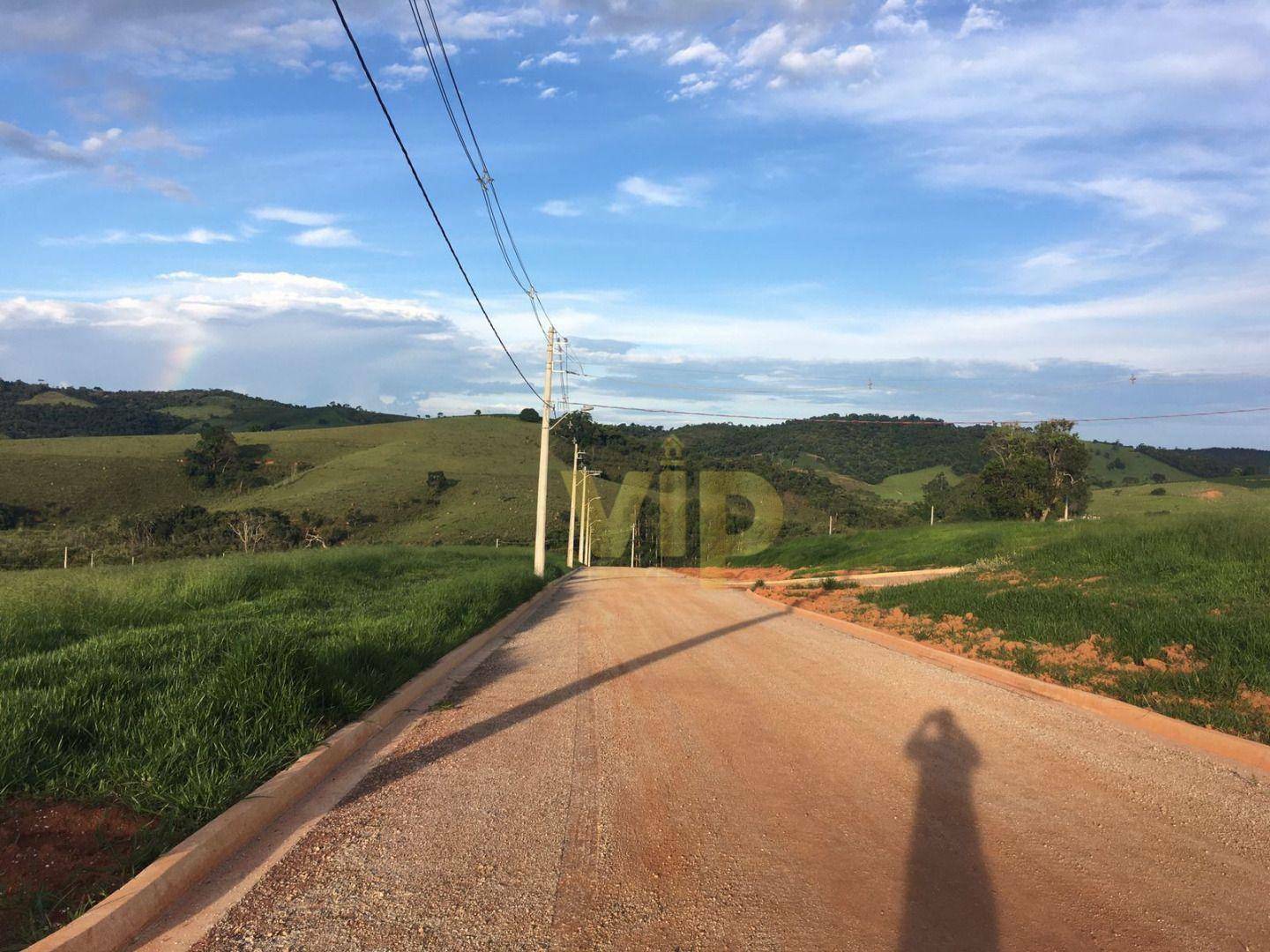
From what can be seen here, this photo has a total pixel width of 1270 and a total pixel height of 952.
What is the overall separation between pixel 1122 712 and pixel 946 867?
4594mm

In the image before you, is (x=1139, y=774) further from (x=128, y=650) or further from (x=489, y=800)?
(x=128, y=650)

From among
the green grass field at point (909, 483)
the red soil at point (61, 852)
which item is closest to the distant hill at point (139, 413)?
the green grass field at point (909, 483)

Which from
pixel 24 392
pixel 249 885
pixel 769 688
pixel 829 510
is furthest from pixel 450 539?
pixel 24 392

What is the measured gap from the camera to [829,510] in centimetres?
7488

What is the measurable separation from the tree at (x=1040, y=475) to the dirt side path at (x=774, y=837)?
5682 cm

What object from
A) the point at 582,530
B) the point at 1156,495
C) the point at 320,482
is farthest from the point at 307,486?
the point at 1156,495

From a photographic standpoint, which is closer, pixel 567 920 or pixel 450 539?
pixel 567 920

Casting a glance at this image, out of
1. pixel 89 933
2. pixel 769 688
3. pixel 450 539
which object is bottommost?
pixel 450 539

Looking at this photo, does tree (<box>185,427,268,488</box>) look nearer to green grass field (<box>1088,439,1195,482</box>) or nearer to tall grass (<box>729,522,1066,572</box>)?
tall grass (<box>729,522,1066,572</box>)

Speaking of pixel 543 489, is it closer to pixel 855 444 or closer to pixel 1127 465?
pixel 855 444

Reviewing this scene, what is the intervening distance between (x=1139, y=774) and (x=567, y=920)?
464cm

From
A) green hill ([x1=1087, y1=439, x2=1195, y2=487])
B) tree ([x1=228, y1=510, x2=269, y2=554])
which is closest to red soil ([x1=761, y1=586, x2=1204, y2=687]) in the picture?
tree ([x1=228, y1=510, x2=269, y2=554])

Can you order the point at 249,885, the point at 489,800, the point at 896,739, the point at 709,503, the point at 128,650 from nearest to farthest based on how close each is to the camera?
the point at 249,885 → the point at 489,800 → the point at 896,739 → the point at 128,650 → the point at 709,503

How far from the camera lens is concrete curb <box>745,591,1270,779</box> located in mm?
6680
